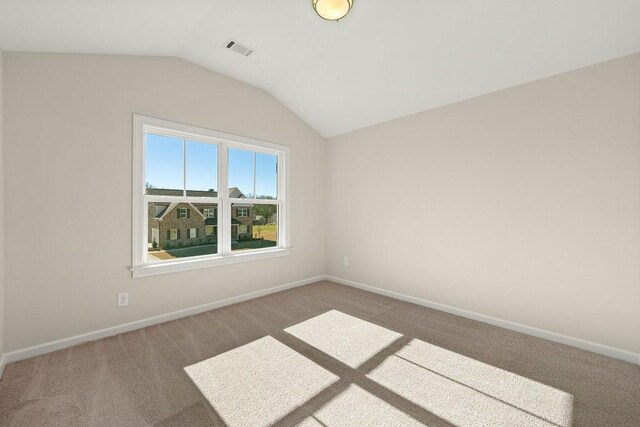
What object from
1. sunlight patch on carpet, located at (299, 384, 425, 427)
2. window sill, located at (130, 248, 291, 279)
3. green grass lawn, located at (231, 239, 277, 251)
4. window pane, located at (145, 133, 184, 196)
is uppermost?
window pane, located at (145, 133, 184, 196)

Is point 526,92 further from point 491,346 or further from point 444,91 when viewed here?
point 491,346

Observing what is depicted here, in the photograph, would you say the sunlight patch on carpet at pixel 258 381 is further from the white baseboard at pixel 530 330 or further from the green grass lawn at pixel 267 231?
the white baseboard at pixel 530 330

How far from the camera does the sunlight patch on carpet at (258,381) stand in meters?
1.68

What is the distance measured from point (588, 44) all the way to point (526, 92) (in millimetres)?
526

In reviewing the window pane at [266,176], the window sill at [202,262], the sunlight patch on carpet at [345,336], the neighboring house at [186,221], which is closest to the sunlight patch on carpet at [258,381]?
the sunlight patch on carpet at [345,336]

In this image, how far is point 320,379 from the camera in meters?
1.99

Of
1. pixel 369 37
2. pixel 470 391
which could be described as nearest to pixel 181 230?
pixel 369 37

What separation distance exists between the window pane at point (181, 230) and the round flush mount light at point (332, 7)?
2422 mm

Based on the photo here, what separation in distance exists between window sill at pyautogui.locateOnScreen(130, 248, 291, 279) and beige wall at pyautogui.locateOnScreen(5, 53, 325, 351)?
0.09m

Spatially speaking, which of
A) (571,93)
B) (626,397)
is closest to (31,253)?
(626,397)

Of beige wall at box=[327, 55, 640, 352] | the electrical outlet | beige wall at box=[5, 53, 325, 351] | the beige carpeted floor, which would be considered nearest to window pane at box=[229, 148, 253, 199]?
beige wall at box=[5, 53, 325, 351]

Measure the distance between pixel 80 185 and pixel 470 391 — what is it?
11.8 ft

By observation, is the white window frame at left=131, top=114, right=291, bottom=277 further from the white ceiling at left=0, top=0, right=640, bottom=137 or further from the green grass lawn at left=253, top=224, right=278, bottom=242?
the white ceiling at left=0, top=0, right=640, bottom=137

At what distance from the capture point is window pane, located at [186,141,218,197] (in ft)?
10.8
